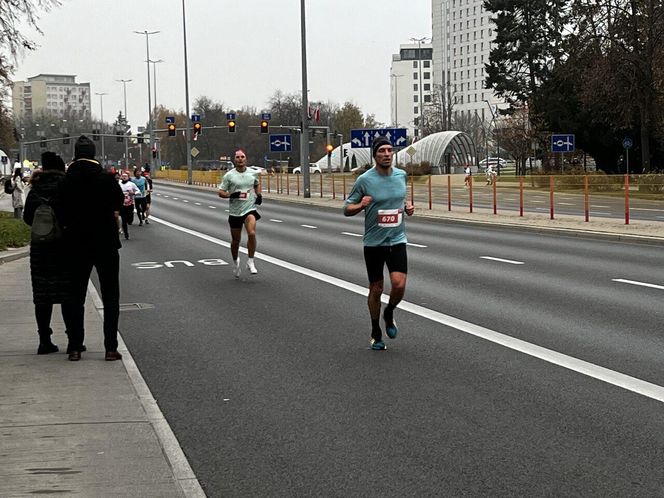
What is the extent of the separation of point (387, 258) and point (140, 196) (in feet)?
82.7

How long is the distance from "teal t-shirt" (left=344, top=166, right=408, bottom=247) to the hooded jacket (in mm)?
2075

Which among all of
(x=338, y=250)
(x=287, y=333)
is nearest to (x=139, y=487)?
(x=287, y=333)

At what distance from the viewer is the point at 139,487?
535 cm

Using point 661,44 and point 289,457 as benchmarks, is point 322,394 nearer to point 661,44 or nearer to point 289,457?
point 289,457

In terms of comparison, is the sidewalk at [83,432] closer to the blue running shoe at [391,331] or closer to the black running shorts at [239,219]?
the blue running shoe at [391,331]

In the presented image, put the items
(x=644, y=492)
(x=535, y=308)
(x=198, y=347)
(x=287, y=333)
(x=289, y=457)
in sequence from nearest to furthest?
(x=644, y=492)
(x=289, y=457)
(x=198, y=347)
(x=287, y=333)
(x=535, y=308)

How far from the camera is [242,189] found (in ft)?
53.0

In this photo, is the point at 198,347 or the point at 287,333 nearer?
the point at 198,347

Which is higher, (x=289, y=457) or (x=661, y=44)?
(x=661, y=44)

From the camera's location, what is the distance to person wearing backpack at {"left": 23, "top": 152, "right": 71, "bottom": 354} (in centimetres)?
921

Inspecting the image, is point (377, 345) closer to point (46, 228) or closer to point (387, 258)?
point (387, 258)

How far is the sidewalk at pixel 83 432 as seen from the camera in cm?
543

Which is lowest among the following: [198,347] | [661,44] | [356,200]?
[198,347]

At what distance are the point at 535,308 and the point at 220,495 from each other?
740 centimetres
